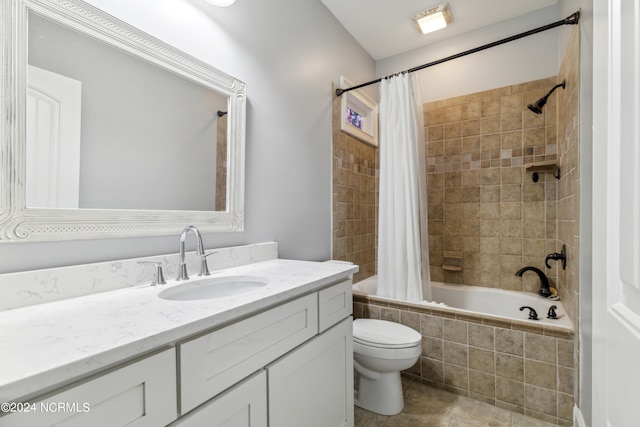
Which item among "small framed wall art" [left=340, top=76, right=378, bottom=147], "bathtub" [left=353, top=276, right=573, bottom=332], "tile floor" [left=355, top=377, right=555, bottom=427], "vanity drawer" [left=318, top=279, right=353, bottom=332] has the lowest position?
"tile floor" [left=355, top=377, right=555, bottom=427]

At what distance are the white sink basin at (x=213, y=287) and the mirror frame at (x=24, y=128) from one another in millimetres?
254

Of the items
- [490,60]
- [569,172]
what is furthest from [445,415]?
[490,60]

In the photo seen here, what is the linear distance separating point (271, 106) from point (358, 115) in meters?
1.35

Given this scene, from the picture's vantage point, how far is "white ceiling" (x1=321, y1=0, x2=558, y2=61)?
7.34 ft

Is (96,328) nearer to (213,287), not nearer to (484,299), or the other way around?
(213,287)

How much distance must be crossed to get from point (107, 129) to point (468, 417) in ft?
7.34

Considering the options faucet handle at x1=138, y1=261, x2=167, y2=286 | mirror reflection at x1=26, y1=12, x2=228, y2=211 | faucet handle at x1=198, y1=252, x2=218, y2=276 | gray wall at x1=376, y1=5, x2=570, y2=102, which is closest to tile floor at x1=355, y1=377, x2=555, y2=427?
faucet handle at x1=198, y1=252, x2=218, y2=276

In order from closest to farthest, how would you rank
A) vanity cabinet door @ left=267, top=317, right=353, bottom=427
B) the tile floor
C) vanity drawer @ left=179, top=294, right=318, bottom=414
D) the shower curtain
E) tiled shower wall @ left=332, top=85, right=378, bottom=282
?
vanity drawer @ left=179, top=294, right=318, bottom=414
vanity cabinet door @ left=267, top=317, right=353, bottom=427
the tile floor
the shower curtain
tiled shower wall @ left=332, top=85, right=378, bottom=282

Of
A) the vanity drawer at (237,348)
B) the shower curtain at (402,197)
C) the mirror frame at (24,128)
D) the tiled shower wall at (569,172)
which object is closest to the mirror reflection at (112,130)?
the mirror frame at (24,128)

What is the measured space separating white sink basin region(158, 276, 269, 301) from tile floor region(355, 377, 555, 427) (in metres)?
1.05

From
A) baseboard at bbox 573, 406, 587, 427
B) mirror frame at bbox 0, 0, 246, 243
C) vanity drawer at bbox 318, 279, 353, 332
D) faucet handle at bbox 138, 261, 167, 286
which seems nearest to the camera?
mirror frame at bbox 0, 0, 246, 243

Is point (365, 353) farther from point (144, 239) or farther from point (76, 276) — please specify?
point (76, 276)

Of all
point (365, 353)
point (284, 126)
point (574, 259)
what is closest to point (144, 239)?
point (284, 126)

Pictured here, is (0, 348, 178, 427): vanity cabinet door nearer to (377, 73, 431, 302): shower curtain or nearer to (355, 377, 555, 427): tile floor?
(355, 377, 555, 427): tile floor
